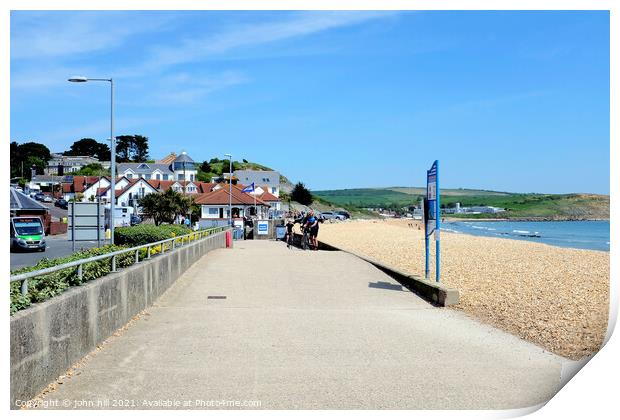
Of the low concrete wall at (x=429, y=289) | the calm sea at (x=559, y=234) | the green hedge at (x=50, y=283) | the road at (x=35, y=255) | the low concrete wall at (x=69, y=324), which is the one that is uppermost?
the green hedge at (x=50, y=283)

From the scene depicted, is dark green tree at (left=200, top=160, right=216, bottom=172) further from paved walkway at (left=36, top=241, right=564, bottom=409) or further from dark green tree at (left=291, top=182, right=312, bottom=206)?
paved walkway at (left=36, top=241, right=564, bottom=409)

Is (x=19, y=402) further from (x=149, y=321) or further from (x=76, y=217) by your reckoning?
(x=76, y=217)

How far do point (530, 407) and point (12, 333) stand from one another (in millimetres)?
4519

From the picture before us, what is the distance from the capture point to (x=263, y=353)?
819 cm

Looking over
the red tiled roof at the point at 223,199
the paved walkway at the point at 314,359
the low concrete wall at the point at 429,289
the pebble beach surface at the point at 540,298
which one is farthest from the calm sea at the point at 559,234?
the paved walkway at the point at 314,359

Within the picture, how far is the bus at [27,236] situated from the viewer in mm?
41438

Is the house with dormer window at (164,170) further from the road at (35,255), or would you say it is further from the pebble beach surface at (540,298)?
the pebble beach surface at (540,298)

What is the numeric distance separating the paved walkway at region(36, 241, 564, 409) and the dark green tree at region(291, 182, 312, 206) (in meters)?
148

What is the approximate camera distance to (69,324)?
705 centimetres

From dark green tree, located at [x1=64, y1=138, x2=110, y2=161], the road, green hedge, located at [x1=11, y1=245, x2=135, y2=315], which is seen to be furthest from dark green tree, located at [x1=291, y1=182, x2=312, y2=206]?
green hedge, located at [x1=11, y1=245, x2=135, y2=315]

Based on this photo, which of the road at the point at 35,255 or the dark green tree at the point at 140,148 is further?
the dark green tree at the point at 140,148

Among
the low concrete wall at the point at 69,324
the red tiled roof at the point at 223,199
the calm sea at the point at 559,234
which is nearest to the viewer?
the low concrete wall at the point at 69,324

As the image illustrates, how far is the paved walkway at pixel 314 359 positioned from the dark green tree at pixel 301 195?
148 metres

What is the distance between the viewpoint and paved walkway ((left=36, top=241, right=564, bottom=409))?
20.8ft
